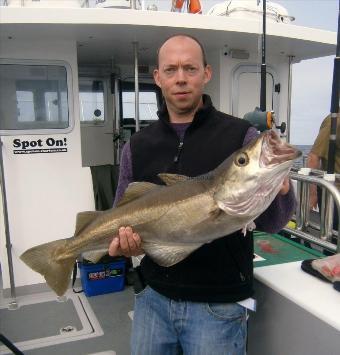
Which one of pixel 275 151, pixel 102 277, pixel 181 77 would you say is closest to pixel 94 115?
pixel 102 277

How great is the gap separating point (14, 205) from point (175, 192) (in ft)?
12.1

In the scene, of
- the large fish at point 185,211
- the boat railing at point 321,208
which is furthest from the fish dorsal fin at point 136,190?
the boat railing at point 321,208

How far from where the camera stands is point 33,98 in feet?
16.8

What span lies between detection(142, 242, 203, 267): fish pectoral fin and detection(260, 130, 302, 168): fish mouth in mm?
578

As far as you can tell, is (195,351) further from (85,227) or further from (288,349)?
(85,227)

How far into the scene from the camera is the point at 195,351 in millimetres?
2012

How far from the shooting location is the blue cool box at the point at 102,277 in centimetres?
506

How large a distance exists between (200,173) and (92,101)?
6215mm

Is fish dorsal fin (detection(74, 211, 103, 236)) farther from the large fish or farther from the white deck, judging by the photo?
the white deck

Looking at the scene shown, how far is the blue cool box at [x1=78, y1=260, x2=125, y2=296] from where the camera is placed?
506cm

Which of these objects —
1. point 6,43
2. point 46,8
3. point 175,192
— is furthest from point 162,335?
point 6,43

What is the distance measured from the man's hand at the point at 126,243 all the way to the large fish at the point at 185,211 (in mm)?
33

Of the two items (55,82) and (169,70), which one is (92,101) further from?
(169,70)

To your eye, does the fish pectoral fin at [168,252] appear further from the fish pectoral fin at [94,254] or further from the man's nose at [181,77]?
the man's nose at [181,77]
